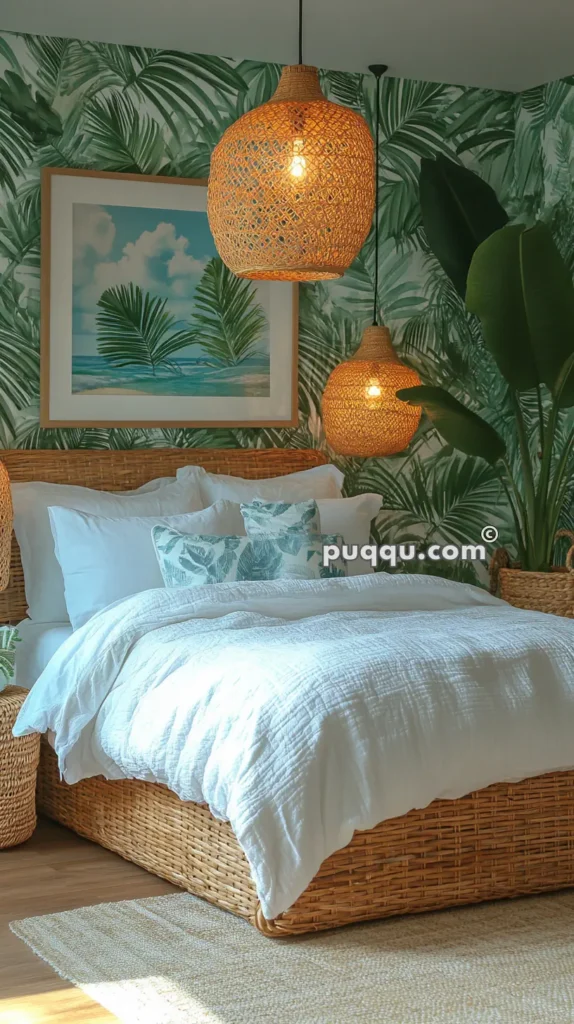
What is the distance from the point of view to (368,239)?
5422 millimetres

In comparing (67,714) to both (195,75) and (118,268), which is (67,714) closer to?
(118,268)

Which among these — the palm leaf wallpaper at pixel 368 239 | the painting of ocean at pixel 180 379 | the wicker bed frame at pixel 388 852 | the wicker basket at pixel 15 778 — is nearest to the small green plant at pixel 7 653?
the wicker basket at pixel 15 778

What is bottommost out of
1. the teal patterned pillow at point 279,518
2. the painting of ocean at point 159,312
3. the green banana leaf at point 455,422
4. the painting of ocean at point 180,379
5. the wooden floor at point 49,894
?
the wooden floor at point 49,894

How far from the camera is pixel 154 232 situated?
4965 millimetres

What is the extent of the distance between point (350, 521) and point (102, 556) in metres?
1.03

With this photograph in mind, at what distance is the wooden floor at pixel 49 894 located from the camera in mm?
2639

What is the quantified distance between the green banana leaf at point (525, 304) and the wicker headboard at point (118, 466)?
951 millimetres

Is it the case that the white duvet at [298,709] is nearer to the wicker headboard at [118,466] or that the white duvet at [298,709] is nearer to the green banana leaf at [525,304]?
the wicker headboard at [118,466]

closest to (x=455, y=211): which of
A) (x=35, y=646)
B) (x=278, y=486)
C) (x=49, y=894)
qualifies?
(x=278, y=486)

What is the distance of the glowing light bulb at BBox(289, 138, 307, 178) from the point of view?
10.8 feet

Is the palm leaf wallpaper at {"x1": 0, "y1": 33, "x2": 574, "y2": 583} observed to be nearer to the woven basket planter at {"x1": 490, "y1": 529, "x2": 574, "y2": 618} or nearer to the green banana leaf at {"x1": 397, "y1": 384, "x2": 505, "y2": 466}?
the woven basket planter at {"x1": 490, "y1": 529, "x2": 574, "y2": 618}

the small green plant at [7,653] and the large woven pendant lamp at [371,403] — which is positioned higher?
the large woven pendant lamp at [371,403]

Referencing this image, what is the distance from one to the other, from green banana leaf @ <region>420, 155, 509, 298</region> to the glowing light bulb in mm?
2154

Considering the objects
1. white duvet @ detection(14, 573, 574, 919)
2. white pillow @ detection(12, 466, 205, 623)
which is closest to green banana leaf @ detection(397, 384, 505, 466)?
white pillow @ detection(12, 466, 205, 623)
